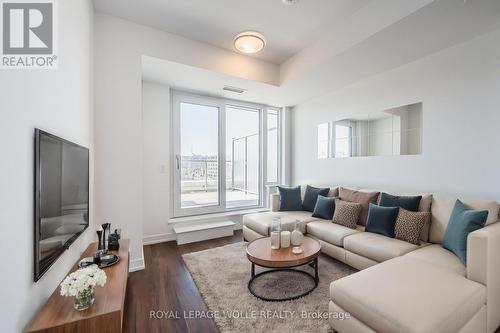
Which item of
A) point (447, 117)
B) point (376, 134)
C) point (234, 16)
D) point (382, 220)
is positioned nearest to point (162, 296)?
point (382, 220)

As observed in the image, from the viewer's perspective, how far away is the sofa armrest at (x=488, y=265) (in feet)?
4.93

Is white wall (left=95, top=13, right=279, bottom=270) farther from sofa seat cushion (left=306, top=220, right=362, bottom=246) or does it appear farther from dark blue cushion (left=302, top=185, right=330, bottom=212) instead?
dark blue cushion (left=302, top=185, right=330, bottom=212)

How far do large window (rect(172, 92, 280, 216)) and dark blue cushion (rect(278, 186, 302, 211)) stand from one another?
1207mm

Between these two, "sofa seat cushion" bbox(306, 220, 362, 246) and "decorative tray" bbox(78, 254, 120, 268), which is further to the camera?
"sofa seat cushion" bbox(306, 220, 362, 246)

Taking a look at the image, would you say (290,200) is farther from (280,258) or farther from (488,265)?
(488,265)

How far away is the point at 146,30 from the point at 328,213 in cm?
341

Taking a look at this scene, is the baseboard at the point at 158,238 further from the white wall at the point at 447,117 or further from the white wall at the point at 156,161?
the white wall at the point at 447,117

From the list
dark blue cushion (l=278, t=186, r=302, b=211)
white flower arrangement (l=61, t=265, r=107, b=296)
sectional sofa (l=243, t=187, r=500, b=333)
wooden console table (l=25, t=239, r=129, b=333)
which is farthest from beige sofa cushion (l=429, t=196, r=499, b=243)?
white flower arrangement (l=61, t=265, r=107, b=296)

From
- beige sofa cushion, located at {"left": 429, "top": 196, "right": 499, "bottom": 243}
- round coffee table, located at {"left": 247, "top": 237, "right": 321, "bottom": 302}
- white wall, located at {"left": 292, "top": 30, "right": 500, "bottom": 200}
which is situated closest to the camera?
round coffee table, located at {"left": 247, "top": 237, "right": 321, "bottom": 302}

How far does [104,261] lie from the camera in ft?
6.14


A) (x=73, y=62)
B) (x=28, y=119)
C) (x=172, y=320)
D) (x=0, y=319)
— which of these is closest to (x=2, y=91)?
(x=28, y=119)

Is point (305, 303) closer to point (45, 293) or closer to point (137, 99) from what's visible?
point (45, 293)

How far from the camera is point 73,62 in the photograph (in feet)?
5.91

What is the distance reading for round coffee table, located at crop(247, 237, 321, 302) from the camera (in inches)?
78.5
